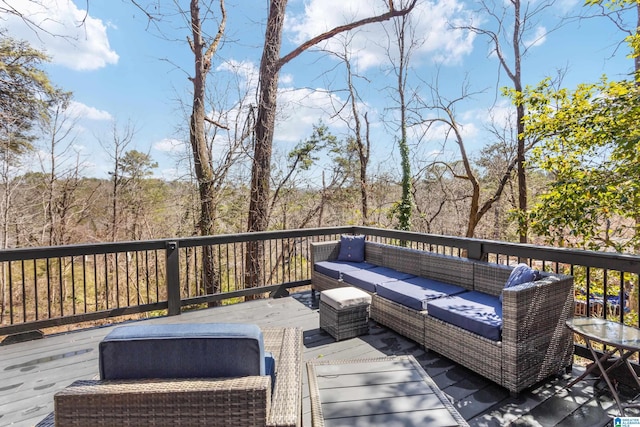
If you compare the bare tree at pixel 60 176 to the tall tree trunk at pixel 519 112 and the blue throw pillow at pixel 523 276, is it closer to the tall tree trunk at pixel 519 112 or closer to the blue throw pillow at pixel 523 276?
the blue throw pillow at pixel 523 276

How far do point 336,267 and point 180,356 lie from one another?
3571 millimetres

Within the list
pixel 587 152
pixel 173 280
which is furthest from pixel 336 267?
pixel 587 152

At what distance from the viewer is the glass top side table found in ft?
6.71

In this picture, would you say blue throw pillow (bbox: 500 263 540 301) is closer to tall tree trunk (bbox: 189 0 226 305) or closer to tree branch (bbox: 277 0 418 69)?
tree branch (bbox: 277 0 418 69)

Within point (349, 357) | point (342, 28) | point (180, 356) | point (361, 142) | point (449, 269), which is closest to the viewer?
point (180, 356)

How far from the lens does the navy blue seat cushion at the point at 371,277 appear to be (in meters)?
3.94

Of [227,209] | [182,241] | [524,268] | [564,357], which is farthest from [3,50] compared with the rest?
[564,357]

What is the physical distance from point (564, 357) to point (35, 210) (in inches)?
492

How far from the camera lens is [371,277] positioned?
4.11m

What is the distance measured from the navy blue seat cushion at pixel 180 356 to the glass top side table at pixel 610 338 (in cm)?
221

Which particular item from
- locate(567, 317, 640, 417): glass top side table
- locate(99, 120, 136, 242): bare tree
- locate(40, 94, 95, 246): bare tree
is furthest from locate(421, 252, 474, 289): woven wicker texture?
locate(40, 94, 95, 246): bare tree

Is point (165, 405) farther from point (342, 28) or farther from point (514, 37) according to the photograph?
point (514, 37)

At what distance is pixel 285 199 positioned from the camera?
1036 cm

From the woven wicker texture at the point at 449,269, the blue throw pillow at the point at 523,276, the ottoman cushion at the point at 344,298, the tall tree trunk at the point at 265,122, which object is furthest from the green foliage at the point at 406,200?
the blue throw pillow at the point at 523,276
